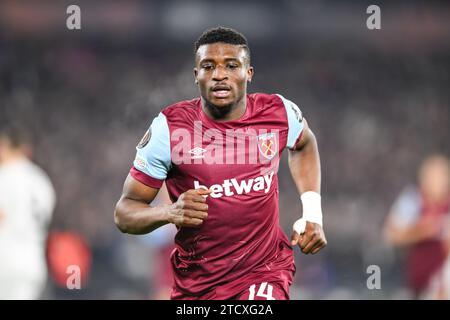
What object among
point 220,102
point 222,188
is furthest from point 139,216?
point 220,102

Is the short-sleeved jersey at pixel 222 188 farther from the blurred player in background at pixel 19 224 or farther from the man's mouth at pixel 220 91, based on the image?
the blurred player in background at pixel 19 224

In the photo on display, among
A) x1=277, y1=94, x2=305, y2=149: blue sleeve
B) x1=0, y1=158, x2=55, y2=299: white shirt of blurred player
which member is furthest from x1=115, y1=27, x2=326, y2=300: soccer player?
x1=0, y1=158, x2=55, y2=299: white shirt of blurred player

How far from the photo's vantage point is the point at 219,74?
4.14 meters

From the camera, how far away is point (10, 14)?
11.8m

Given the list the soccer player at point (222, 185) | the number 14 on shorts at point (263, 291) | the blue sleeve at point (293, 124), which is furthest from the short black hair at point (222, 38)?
the number 14 on shorts at point (263, 291)

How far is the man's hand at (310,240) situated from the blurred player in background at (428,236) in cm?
372

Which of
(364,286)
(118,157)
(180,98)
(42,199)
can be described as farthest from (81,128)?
(364,286)

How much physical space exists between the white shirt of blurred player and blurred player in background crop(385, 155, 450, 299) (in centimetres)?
364

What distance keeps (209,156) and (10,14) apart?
333 inches

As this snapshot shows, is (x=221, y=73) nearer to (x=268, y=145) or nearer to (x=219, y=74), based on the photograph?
(x=219, y=74)

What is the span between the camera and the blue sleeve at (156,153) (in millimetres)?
4211

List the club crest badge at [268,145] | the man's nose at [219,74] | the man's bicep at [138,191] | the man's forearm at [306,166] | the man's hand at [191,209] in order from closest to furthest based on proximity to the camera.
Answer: the man's hand at [191,209]
the man's nose at [219,74]
the man's bicep at [138,191]
the club crest badge at [268,145]
the man's forearm at [306,166]

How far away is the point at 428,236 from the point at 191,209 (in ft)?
15.0

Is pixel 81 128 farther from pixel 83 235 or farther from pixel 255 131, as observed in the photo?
pixel 255 131
